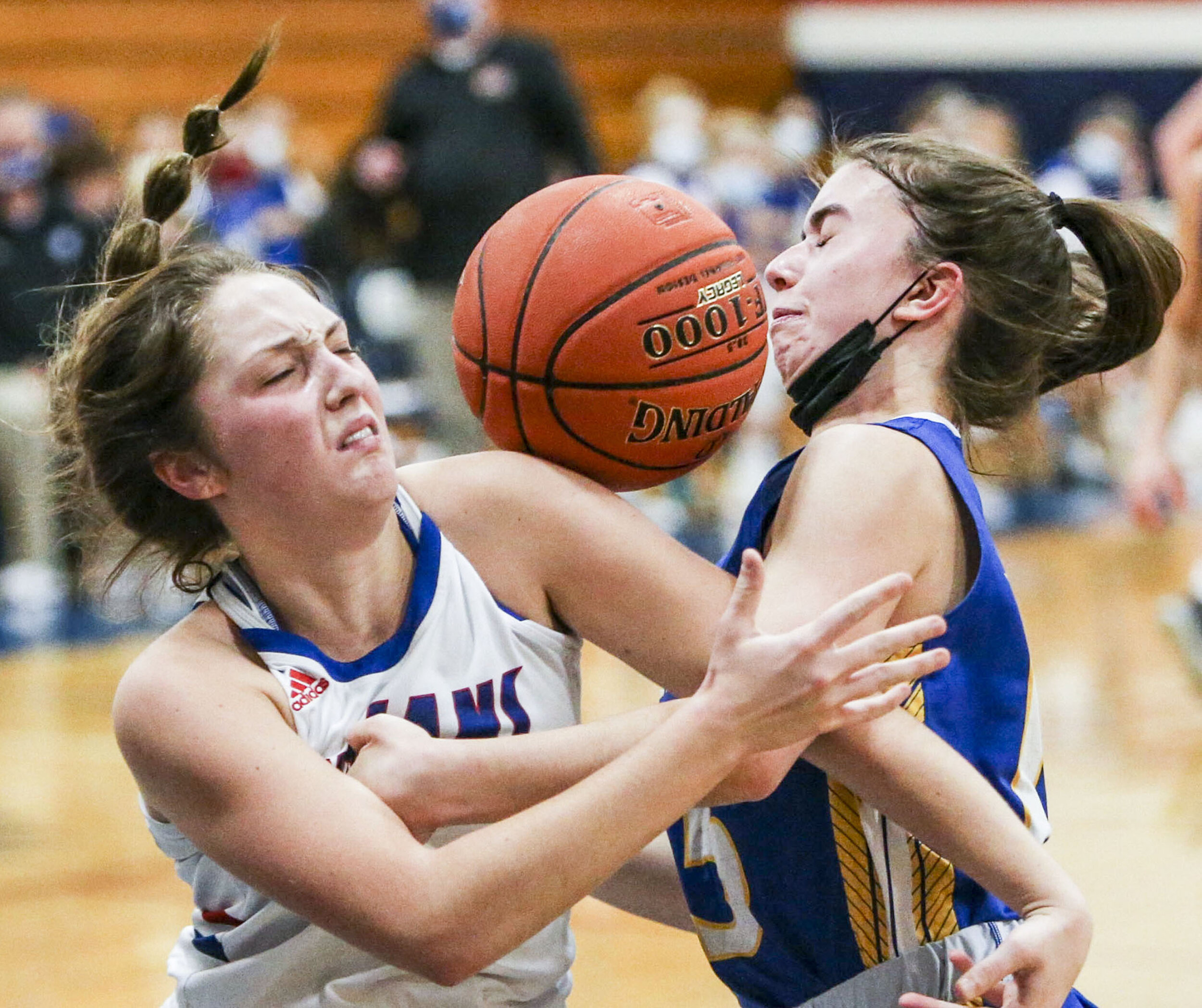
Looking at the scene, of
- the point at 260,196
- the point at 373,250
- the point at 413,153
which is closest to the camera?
the point at 413,153

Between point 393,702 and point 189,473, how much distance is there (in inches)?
15.1

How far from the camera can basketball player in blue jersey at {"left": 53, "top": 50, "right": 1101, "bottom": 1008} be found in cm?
184

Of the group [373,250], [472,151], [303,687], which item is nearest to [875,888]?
[303,687]

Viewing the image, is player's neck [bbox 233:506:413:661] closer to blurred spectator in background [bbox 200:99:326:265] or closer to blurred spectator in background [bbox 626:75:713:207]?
blurred spectator in background [bbox 200:99:326:265]

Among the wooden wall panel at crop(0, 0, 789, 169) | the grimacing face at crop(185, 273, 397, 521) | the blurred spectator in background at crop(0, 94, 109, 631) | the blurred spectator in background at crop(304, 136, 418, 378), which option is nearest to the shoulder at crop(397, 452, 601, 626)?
the grimacing face at crop(185, 273, 397, 521)

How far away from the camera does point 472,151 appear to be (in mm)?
7742

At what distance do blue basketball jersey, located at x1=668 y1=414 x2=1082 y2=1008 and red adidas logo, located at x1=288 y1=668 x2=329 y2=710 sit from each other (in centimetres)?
57

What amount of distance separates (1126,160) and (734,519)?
238 inches

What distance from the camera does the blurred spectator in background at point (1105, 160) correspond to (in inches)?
510

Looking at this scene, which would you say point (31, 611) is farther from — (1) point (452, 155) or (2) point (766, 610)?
(2) point (766, 610)

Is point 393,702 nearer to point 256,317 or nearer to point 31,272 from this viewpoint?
point 256,317

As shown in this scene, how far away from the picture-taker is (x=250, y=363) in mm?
2059

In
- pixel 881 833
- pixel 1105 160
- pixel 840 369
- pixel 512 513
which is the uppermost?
pixel 840 369

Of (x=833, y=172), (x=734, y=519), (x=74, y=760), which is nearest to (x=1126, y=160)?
(x=734, y=519)
